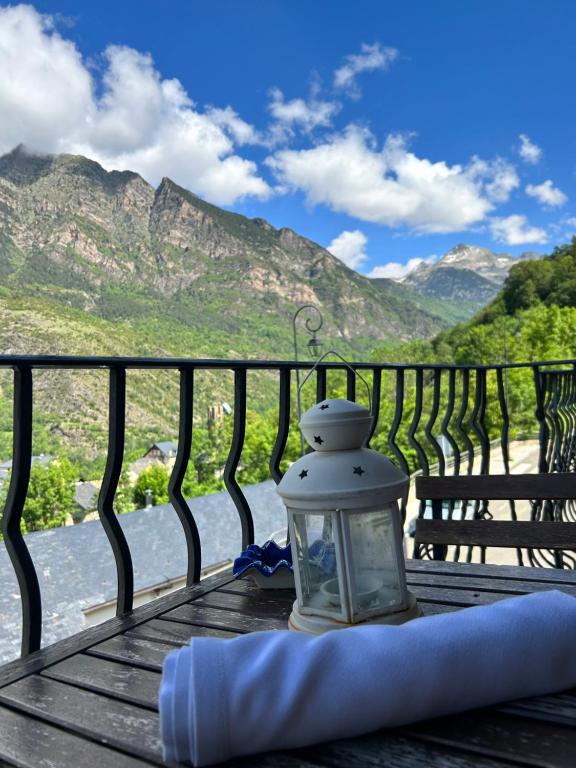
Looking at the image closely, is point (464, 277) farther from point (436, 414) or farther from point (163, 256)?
point (436, 414)

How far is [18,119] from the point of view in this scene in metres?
113

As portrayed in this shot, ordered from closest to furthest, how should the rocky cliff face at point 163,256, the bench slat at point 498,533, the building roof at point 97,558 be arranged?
the bench slat at point 498,533 < the building roof at point 97,558 < the rocky cliff face at point 163,256

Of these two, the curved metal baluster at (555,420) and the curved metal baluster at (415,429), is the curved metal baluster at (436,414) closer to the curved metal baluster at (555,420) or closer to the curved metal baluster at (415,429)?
the curved metal baluster at (415,429)

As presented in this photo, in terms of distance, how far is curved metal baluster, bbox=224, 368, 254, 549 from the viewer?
1.88 metres

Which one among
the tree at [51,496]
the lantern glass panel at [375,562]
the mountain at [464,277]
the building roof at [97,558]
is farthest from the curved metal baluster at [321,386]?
the mountain at [464,277]

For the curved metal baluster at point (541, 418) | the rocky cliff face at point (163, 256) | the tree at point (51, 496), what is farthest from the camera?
the rocky cliff face at point (163, 256)

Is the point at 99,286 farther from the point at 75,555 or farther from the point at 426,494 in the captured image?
the point at 426,494

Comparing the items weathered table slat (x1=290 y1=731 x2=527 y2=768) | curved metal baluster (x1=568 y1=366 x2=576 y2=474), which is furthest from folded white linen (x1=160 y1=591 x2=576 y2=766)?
curved metal baluster (x1=568 y1=366 x2=576 y2=474)

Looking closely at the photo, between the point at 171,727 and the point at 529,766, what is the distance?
37 centimetres

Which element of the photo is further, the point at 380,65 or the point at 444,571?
the point at 380,65

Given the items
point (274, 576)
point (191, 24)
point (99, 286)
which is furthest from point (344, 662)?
point (191, 24)

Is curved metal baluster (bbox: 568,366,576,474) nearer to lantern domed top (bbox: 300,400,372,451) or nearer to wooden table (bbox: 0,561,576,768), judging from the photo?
wooden table (bbox: 0,561,576,768)

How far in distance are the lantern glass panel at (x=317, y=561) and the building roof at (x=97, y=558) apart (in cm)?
2164

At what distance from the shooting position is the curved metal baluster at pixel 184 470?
1.71 m
